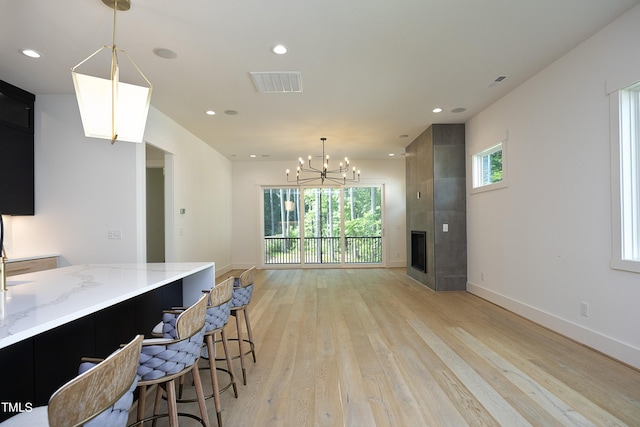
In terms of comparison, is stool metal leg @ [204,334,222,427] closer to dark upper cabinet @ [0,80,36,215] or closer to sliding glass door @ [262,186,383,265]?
dark upper cabinet @ [0,80,36,215]

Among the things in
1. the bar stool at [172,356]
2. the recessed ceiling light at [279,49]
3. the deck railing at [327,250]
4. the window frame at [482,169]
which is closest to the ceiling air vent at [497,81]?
the window frame at [482,169]

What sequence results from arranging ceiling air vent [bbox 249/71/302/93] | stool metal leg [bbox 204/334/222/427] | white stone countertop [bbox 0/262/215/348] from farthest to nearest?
ceiling air vent [bbox 249/71/302/93]
stool metal leg [bbox 204/334/222/427]
white stone countertop [bbox 0/262/215/348]

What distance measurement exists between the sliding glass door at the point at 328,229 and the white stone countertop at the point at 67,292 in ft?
18.6

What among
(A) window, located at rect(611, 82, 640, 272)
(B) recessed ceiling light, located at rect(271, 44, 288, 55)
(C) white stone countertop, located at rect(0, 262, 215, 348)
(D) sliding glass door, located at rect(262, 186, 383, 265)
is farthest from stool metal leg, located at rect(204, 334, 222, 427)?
(D) sliding glass door, located at rect(262, 186, 383, 265)

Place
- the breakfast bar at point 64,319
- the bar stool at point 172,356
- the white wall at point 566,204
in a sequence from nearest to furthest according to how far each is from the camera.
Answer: the breakfast bar at point 64,319
the bar stool at point 172,356
the white wall at point 566,204

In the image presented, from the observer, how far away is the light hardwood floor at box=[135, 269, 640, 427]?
1.89 metres

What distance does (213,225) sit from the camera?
6.64m

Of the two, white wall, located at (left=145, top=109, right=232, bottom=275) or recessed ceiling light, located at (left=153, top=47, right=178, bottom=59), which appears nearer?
recessed ceiling light, located at (left=153, top=47, right=178, bottom=59)

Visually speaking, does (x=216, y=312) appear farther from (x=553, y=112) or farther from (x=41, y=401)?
(x=553, y=112)

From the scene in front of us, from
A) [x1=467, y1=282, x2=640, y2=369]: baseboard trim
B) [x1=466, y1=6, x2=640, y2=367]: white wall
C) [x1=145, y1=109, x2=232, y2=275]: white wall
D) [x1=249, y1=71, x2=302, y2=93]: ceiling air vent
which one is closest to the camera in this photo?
[x1=467, y1=282, x2=640, y2=369]: baseboard trim

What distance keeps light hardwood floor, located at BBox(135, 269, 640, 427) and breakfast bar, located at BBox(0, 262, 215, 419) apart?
0.72 meters

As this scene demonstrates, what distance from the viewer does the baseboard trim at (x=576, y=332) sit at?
8.17 feet

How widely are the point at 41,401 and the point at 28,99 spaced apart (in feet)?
12.9

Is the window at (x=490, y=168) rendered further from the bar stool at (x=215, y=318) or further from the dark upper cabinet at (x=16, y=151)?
the dark upper cabinet at (x=16, y=151)
